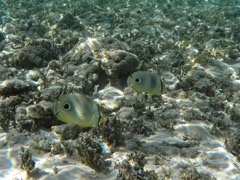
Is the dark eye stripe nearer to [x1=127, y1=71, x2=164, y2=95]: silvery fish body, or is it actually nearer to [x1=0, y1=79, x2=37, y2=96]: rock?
[x1=127, y1=71, x2=164, y2=95]: silvery fish body

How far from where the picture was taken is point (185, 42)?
1145 cm

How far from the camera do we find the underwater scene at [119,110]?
4.55 metres

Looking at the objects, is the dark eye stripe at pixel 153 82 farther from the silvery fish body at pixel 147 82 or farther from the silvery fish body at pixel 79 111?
the silvery fish body at pixel 79 111

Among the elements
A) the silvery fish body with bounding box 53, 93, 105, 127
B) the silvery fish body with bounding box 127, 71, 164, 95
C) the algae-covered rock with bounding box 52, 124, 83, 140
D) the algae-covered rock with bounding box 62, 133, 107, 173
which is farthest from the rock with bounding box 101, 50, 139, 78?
the silvery fish body with bounding box 53, 93, 105, 127

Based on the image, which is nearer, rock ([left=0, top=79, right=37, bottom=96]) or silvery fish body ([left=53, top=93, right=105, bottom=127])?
silvery fish body ([left=53, top=93, right=105, bottom=127])

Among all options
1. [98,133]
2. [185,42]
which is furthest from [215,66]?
[98,133]

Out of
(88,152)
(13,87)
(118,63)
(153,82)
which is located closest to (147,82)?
(153,82)

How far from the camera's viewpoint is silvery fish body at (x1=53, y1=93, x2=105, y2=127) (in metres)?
3.21

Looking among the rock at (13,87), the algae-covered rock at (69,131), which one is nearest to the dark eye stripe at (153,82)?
the algae-covered rock at (69,131)

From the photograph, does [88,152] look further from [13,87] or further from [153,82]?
[13,87]

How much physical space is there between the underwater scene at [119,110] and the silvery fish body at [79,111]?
13 millimetres

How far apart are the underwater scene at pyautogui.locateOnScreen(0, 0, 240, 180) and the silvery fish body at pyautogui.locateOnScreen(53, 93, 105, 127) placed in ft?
0.04

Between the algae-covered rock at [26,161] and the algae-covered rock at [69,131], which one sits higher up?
the algae-covered rock at [26,161]

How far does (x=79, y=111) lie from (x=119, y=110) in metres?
3.37
